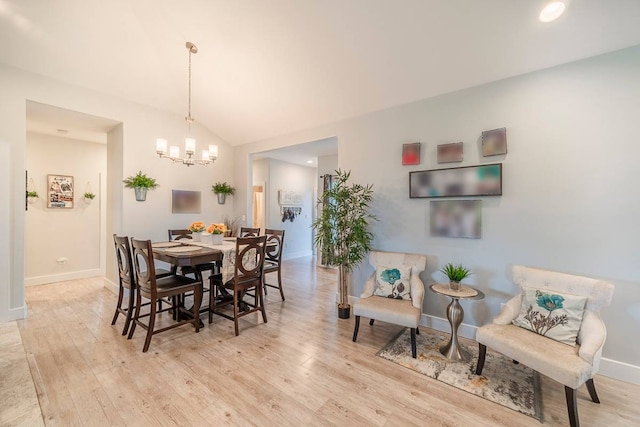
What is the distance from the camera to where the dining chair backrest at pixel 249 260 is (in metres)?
2.88

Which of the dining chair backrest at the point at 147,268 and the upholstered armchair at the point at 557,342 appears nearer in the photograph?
the upholstered armchair at the point at 557,342

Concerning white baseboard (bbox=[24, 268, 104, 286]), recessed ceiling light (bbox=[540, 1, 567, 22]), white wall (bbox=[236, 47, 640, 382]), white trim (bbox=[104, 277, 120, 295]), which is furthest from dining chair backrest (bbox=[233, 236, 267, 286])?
white baseboard (bbox=[24, 268, 104, 286])

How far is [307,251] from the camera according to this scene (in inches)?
314

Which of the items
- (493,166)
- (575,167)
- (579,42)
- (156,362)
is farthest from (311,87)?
(156,362)

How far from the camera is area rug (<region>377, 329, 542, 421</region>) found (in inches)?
76.2

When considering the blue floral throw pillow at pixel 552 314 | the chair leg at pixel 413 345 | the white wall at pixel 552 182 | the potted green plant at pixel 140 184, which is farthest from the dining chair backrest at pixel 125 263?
the blue floral throw pillow at pixel 552 314

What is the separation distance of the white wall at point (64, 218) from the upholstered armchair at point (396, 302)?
5.47 metres

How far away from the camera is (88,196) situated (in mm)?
5137

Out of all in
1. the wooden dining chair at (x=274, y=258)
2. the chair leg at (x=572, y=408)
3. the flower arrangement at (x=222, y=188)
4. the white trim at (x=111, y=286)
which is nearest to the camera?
the chair leg at (x=572, y=408)

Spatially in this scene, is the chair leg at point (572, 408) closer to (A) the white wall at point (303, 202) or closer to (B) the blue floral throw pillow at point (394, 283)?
(B) the blue floral throw pillow at point (394, 283)

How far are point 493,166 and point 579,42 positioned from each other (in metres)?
1.14

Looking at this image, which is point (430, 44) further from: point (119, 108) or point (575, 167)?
point (119, 108)

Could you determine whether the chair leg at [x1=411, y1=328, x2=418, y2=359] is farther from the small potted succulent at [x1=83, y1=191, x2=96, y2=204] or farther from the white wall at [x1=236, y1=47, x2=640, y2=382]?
the small potted succulent at [x1=83, y1=191, x2=96, y2=204]

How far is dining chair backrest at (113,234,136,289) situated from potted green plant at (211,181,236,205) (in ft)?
7.85
